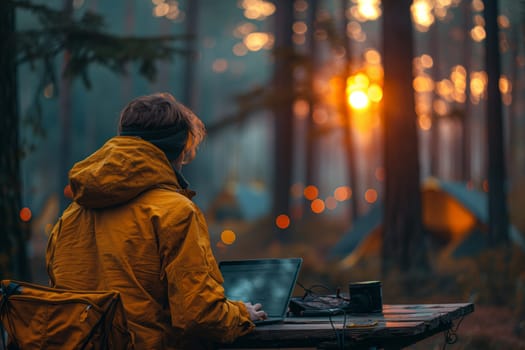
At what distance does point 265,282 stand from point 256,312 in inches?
12.6

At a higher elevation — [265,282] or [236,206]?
[265,282]

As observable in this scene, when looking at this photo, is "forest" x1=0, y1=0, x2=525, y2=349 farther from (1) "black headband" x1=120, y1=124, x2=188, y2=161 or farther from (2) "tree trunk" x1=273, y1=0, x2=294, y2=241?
(1) "black headband" x1=120, y1=124, x2=188, y2=161

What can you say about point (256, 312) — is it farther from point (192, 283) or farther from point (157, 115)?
point (157, 115)

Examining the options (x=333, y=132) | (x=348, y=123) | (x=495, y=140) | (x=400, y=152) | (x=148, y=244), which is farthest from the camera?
(x=333, y=132)

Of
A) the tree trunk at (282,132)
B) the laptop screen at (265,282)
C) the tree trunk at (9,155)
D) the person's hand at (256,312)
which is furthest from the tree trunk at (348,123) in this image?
the person's hand at (256,312)

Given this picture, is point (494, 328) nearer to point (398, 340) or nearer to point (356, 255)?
point (398, 340)

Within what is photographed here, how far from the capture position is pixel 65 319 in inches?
121

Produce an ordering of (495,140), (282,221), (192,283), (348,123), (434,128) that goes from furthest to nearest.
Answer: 1. (434,128)
2. (348,123)
3. (282,221)
4. (495,140)
5. (192,283)

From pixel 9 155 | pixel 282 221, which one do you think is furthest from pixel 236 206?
pixel 9 155

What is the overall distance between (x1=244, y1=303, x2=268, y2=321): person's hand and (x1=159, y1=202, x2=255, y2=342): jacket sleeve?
27cm

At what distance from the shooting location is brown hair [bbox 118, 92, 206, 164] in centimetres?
342

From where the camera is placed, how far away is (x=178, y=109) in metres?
3.48

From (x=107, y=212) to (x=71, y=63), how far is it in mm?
6639

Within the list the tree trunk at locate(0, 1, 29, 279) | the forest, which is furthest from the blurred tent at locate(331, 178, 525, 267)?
the tree trunk at locate(0, 1, 29, 279)
